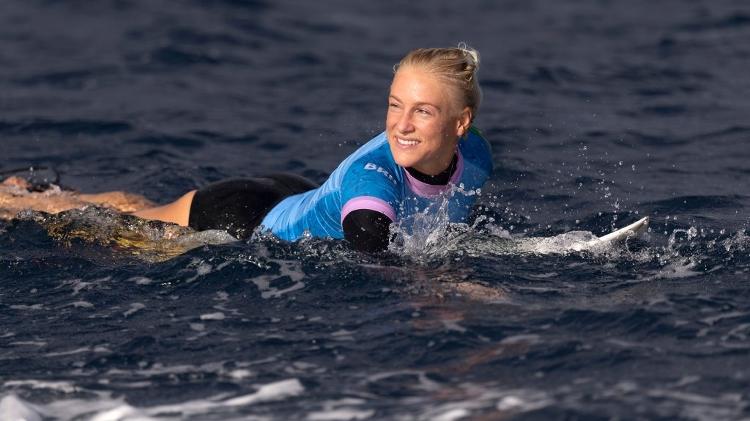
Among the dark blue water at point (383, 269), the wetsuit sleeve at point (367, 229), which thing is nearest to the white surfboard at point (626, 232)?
the dark blue water at point (383, 269)

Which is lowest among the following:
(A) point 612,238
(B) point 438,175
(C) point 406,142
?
(A) point 612,238

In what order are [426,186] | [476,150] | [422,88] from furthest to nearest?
[476,150]
[426,186]
[422,88]

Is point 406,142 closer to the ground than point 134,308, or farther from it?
farther from it

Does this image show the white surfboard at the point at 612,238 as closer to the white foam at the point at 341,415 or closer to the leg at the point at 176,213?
the white foam at the point at 341,415

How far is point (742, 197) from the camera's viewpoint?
32.2 ft

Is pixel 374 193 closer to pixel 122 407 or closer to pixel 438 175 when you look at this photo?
pixel 438 175

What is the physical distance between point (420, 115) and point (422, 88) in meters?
0.17

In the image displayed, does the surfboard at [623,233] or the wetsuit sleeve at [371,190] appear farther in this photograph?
the surfboard at [623,233]

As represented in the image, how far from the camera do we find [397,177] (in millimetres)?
7555

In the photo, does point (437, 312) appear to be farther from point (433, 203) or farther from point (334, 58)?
point (334, 58)

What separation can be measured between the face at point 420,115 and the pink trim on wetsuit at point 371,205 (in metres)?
0.34

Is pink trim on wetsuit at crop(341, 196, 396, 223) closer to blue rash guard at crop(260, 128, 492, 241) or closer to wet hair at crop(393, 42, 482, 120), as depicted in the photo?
blue rash guard at crop(260, 128, 492, 241)

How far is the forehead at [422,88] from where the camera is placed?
23.8ft

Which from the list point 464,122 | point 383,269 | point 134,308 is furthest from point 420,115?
point 134,308
